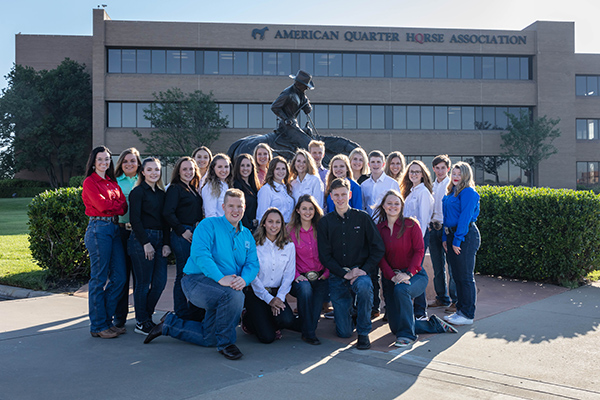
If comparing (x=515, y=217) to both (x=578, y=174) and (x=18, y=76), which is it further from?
(x=18, y=76)

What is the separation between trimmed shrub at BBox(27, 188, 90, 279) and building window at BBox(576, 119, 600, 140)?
4155 cm

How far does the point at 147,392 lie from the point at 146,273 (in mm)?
1864

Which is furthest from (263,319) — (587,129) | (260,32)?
(587,129)

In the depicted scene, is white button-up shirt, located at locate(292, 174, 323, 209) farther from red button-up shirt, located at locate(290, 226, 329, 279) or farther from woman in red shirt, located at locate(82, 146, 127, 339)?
woman in red shirt, located at locate(82, 146, 127, 339)

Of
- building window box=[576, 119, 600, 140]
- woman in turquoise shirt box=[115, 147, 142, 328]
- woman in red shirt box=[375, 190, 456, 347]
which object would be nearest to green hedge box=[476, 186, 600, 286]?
woman in red shirt box=[375, 190, 456, 347]

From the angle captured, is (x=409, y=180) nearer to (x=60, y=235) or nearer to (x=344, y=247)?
(x=344, y=247)

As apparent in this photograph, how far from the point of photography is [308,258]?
Answer: 5375 millimetres

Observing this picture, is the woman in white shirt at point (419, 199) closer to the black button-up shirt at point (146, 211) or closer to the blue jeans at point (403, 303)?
the blue jeans at point (403, 303)

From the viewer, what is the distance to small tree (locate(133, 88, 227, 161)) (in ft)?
109

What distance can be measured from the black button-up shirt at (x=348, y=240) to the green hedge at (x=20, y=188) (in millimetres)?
37314

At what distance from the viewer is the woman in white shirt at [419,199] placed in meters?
5.70

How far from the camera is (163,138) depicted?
34656 mm

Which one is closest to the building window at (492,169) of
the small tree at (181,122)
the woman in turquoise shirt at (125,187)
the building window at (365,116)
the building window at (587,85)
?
the building window at (365,116)

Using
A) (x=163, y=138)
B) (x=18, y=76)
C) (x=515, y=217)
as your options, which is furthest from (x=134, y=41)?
(x=515, y=217)
